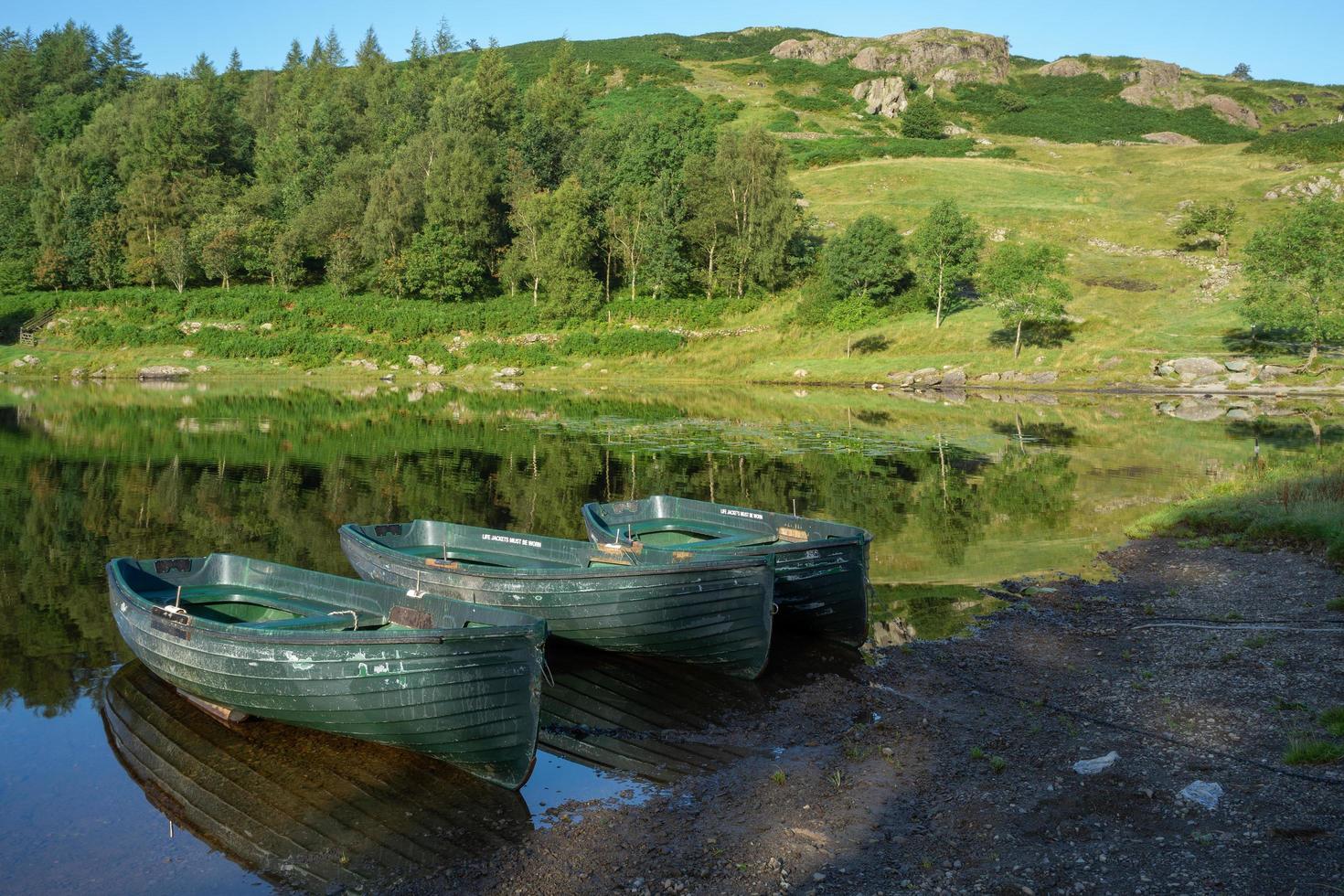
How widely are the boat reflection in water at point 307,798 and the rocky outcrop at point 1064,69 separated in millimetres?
179833

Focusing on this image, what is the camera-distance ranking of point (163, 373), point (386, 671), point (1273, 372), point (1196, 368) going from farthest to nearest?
point (163, 373) < point (1196, 368) < point (1273, 372) < point (386, 671)

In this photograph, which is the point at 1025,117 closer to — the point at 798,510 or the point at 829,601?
the point at 798,510

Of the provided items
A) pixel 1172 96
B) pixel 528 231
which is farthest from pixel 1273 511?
pixel 1172 96

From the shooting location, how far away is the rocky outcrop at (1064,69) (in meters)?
165

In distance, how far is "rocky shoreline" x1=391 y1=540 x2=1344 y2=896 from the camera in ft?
24.7

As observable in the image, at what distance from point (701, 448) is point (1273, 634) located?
923 inches

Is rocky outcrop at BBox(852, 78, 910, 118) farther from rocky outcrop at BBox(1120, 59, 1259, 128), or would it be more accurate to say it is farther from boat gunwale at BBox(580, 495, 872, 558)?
boat gunwale at BBox(580, 495, 872, 558)

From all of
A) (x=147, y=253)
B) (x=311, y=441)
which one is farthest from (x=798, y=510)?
(x=147, y=253)

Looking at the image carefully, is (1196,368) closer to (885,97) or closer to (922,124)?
(922,124)

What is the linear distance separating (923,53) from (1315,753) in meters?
178

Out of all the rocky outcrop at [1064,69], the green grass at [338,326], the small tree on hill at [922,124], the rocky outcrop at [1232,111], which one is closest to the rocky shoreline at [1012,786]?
the green grass at [338,326]

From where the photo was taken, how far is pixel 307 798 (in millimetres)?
9609

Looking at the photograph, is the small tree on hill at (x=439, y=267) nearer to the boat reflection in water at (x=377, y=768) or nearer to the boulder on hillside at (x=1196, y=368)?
the boulder on hillside at (x=1196, y=368)

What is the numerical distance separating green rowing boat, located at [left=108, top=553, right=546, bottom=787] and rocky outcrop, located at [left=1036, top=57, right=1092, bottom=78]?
179 metres
